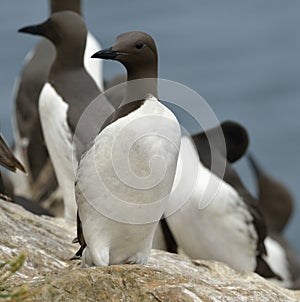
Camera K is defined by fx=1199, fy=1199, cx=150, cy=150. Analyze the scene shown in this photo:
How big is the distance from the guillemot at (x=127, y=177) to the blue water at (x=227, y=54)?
16936mm

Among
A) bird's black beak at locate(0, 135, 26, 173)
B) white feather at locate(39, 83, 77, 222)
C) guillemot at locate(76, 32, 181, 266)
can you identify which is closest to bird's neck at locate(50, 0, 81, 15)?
white feather at locate(39, 83, 77, 222)

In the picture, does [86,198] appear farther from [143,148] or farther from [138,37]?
[138,37]

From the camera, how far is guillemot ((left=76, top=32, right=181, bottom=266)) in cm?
645

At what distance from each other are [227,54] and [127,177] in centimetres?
2626

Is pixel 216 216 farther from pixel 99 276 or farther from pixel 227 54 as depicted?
pixel 227 54

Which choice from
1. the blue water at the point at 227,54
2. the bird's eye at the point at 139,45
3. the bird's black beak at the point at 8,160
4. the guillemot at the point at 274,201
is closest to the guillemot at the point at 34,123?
the guillemot at the point at 274,201

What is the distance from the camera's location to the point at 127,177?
21.2 ft

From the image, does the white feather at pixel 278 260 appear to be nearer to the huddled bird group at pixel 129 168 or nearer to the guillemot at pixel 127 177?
the huddled bird group at pixel 129 168

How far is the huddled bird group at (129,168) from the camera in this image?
255 inches

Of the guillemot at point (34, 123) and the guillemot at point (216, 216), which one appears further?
the guillemot at point (34, 123)

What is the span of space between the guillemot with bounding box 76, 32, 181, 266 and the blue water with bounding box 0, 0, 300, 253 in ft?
55.6

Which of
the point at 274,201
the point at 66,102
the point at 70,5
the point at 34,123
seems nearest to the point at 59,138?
the point at 66,102

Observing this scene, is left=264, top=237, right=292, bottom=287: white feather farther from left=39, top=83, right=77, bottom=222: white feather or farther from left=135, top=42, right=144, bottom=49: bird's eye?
left=135, top=42, right=144, bottom=49: bird's eye

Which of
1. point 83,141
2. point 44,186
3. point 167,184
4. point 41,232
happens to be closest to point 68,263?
point 41,232
